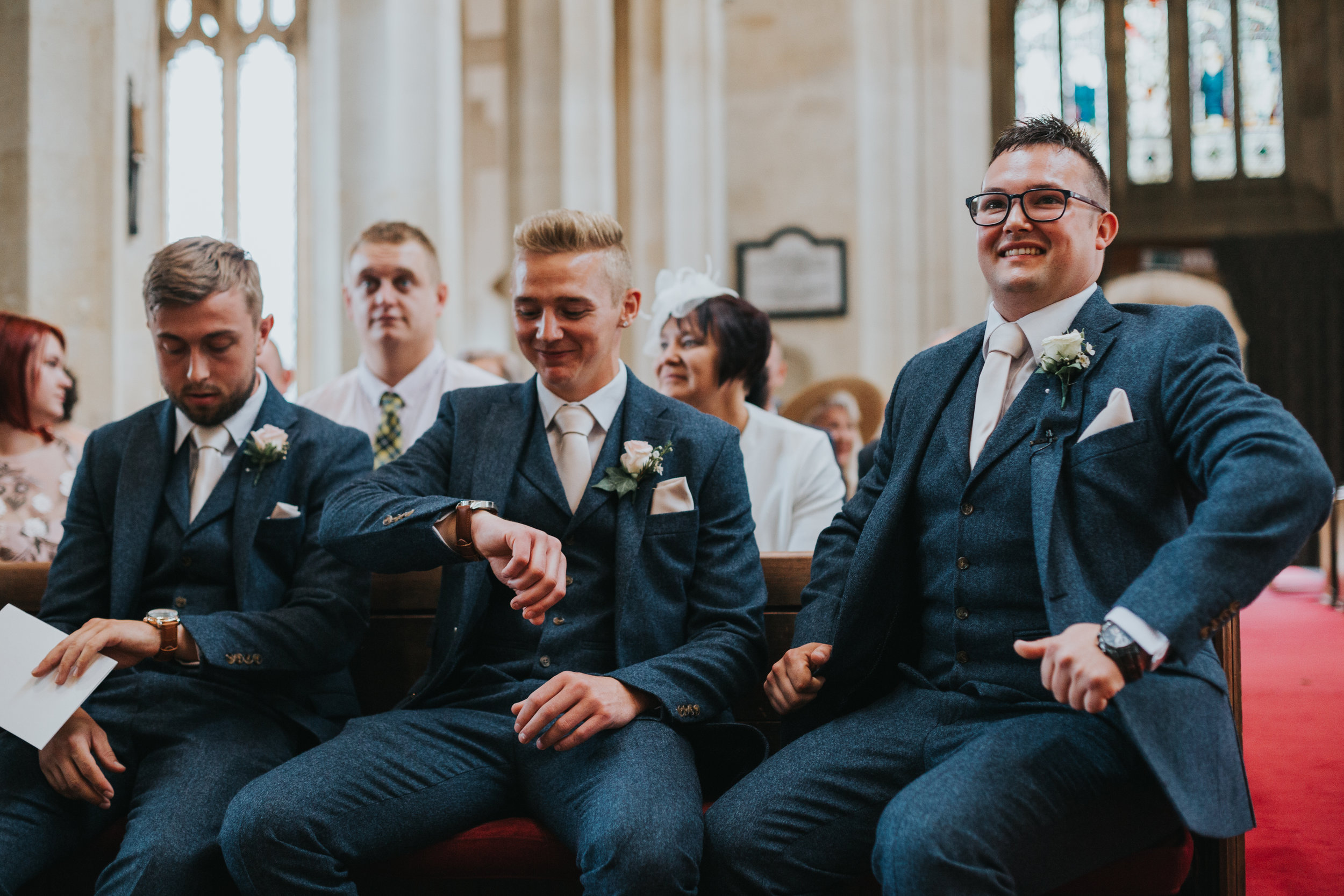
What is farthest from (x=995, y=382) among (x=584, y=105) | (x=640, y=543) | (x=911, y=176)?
(x=911, y=176)

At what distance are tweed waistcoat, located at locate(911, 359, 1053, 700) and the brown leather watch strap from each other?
975 millimetres

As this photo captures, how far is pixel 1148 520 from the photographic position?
2168 millimetres

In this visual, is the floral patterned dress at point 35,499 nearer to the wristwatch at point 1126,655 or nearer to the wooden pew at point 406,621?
the wooden pew at point 406,621

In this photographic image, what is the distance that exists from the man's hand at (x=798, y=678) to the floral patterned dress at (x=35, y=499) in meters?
2.69

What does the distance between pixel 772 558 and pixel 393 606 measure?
3.33ft

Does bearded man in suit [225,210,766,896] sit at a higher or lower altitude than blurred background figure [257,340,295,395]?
lower

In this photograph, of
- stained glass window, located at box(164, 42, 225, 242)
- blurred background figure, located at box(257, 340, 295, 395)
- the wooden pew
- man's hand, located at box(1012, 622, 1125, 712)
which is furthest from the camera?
stained glass window, located at box(164, 42, 225, 242)

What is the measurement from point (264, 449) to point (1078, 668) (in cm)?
194

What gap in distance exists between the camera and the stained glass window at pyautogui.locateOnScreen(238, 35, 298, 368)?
1021cm

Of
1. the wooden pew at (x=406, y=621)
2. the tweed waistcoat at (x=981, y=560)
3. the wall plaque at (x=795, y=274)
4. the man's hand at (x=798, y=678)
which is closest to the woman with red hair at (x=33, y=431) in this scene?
the wooden pew at (x=406, y=621)

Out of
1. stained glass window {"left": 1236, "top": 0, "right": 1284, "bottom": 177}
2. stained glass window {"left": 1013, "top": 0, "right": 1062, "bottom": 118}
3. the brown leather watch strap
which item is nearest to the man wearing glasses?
the brown leather watch strap

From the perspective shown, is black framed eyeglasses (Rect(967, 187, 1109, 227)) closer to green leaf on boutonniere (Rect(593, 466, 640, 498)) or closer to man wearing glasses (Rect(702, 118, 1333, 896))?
man wearing glasses (Rect(702, 118, 1333, 896))

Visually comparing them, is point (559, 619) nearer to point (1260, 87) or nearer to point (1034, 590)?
point (1034, 590)

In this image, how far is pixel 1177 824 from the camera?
2.17 metres
